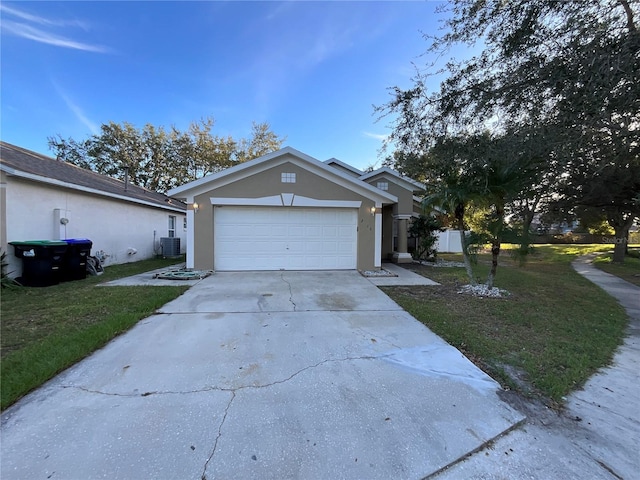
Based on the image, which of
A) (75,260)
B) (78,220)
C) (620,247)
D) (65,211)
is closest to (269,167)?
(75,260)

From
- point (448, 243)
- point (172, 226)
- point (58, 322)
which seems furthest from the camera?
point (448, 243)

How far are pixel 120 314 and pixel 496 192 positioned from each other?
26.2 feet

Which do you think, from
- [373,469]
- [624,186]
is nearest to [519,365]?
[373,469]

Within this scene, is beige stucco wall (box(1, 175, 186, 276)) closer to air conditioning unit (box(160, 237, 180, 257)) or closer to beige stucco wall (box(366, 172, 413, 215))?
air conditioning unit (box(160, 237, 180, 257))

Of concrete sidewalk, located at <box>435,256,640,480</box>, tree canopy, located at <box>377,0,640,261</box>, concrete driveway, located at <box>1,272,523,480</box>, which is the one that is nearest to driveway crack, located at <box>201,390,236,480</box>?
concrete driveway, located at <box>1,272,523,480</box>

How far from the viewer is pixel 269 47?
9289 mm

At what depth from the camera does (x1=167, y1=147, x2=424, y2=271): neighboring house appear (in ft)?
29.6

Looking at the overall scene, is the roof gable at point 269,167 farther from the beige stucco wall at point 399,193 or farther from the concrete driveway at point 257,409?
the concrete driveway at point 257,409

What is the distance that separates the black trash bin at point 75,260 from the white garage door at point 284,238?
347 centimetres

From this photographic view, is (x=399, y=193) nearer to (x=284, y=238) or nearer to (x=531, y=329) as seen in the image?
(x=284, y=238)

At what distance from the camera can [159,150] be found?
25.0m

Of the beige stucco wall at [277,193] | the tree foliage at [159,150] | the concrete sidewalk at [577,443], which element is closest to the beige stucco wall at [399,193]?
the beige stucco wall at [277,193]

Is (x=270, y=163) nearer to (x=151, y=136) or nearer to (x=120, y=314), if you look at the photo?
(x=120, y=314)

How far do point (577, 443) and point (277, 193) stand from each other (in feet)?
27.6
